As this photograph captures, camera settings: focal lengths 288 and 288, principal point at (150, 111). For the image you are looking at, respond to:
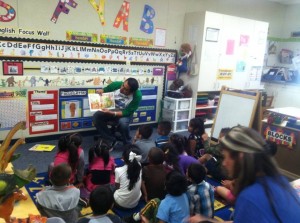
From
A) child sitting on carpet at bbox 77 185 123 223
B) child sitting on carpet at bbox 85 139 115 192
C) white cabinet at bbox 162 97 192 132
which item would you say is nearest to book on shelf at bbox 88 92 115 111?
white cabinet at bbox 162 97 192 132

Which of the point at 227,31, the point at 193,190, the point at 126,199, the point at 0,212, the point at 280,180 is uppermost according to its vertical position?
the point at 227,31

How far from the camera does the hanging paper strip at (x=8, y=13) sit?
340cm

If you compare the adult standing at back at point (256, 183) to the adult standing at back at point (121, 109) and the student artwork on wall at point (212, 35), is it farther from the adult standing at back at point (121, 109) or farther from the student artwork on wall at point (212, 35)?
the student artwork on wall at point (212, 35)

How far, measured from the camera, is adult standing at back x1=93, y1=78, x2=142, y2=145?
4.01 metres

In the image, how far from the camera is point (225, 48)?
516 centimetres

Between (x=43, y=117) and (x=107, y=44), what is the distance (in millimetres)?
1396

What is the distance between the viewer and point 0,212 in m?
1.23

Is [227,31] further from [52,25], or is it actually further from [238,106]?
[52,25]

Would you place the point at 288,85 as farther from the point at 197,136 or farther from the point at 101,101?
the point at 101,101

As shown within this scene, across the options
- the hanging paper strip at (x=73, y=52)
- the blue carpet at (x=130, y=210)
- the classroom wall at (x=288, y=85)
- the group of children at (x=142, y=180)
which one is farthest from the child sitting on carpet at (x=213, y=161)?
the classroom wall at (x=288, y=85)

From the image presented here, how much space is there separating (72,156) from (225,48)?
11.7ft

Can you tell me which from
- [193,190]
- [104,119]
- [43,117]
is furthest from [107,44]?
[193,190]

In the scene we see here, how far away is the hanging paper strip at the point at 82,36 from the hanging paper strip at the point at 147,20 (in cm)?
84

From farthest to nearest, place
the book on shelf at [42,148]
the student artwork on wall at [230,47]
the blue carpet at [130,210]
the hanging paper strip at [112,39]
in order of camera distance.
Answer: the student artwork on wall at [230,47]
the hanging paper strip at [112,39]
the book on shelf at [42,148]
the blue carpet at [130,210]
